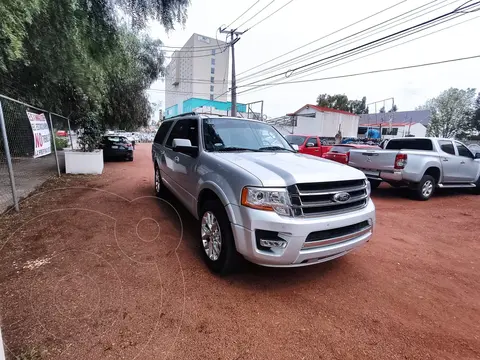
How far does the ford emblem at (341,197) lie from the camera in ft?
8.56

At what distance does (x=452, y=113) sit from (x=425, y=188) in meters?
53.4

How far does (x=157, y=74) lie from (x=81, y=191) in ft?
39.8

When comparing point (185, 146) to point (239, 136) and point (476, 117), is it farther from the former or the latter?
point (476, 117)

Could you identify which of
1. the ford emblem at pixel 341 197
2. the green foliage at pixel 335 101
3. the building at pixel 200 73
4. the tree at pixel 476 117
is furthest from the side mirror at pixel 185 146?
the tree at pixel 476 117

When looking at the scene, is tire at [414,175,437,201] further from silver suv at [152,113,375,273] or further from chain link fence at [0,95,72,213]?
chain link fence at [0,95,72,213]

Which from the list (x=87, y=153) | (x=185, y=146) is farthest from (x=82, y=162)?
(x=185, y=146)

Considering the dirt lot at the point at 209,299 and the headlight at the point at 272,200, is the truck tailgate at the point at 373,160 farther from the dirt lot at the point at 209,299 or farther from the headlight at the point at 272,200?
the headlight at the point at 272,200

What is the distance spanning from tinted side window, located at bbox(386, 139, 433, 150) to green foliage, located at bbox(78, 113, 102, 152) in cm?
1016

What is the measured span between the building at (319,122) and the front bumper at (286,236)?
92.8 feet

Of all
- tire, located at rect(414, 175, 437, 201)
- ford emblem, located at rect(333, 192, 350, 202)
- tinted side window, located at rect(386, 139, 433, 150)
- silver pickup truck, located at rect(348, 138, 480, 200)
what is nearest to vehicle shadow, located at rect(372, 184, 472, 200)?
tire, located at rect(414, 175, 437, 201)

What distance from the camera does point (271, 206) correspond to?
2418 millimetres

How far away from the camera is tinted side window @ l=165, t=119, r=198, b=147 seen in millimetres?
3881

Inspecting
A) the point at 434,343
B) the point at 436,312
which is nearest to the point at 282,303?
the point at 434,343

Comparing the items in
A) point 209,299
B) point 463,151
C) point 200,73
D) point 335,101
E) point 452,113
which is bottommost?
point 209,299
